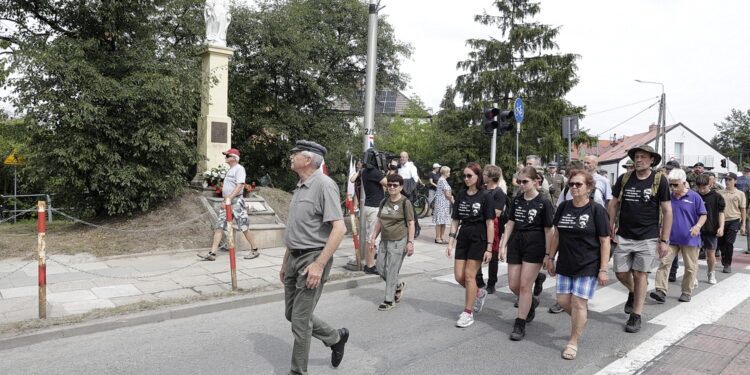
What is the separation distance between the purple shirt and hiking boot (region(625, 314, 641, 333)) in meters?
1.90

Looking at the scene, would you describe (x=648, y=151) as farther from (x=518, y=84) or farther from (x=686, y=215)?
(x=518, y=84)

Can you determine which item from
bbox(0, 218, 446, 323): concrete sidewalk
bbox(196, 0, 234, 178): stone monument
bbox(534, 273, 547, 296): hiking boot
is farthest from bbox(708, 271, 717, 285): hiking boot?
bbox(196, 0, 234, 178): stone monument

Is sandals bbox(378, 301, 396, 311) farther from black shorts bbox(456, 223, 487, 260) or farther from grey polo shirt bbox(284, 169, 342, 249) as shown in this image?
grey polo shirt bbox(284, 169, 342, 249)

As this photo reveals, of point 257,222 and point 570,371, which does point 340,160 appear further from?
point 570,371

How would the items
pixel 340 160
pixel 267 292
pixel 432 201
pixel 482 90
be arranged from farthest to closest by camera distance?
pixel 482 90, pixel 340 160, pixel 432 201, pixel 267 292

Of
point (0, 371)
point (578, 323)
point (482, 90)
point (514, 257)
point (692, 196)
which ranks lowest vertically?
point (0, 371)

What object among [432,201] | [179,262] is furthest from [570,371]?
[432,201]

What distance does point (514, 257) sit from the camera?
5168mm

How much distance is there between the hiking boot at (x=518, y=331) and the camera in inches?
196

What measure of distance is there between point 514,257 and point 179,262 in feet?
17.7

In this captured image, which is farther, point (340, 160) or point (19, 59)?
point (340, 160)

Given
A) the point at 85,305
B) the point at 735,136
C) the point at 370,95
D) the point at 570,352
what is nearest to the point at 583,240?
the point at 570,352

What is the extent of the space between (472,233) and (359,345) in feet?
5.17

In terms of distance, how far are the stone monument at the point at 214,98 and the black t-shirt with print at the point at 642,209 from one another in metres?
9.13
